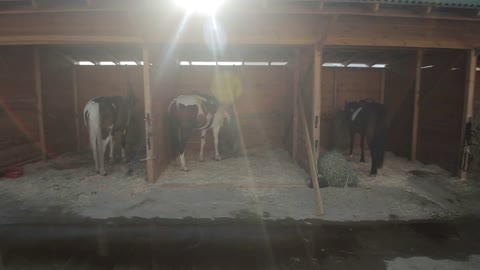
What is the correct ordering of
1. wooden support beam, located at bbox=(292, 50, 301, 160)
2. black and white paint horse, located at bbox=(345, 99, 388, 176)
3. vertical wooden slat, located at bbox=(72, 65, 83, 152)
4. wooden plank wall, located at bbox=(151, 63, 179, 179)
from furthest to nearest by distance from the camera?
1. vertical wooden slat, located at bbox=(72, 65, 83, 152)
2. wooden support beam, located at bbox=(292, 50, 301, 160)
3. black and white paint horse, located at bbox=(345, 99, 388, 176)
4. wooden plank wall, located at bbox=(151, 63, 179, 179)

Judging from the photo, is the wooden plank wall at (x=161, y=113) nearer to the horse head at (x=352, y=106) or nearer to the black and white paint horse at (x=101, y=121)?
the black and white paint horse at (x=101, y=121)

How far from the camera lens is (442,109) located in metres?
6.52

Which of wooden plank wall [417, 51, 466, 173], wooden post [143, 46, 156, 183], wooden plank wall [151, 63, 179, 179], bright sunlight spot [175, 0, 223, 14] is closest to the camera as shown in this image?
bright sunlight spot [175, 0, 223, 14]

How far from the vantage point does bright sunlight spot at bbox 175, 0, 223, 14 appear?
4484 mm

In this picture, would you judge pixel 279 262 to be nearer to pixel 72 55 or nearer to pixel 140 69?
pixel 140 69

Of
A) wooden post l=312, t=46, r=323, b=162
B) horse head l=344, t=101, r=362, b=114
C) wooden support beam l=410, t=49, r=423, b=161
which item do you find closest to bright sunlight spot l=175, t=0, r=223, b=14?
wooden post l=312, t=46, r=323, b=162

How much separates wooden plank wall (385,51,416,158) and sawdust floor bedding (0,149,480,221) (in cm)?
131

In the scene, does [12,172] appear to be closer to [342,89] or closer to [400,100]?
[342,89]

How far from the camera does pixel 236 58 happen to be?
320 inches

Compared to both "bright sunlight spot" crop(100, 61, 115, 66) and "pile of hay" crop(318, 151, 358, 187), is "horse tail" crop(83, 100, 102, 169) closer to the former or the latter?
"bright sunlight spot" crop(100, 61, 115, 66)

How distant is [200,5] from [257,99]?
13.8 feet

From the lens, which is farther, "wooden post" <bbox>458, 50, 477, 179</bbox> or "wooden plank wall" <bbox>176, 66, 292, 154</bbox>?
"wooden plank wall" <bbox>176, 66, 292, 154</bbox>

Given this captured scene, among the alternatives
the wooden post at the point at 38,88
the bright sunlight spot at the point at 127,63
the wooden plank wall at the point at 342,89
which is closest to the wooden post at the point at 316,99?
the wooden plank wall at the point at 342,89

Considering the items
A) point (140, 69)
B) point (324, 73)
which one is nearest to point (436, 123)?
point (324, 73)
